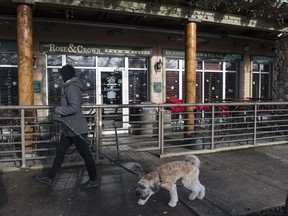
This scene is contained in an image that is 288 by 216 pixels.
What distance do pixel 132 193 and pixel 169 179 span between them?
88cm

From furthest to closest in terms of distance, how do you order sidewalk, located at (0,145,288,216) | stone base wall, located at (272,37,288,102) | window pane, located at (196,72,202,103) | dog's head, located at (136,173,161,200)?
1. window pane, located at (196,72,202,103)
2. stone base wall, located at (272,37,288,102)
3. sidewalk, located at (0,145,288,216)
4. dog's head, located at (136,173,161,200)

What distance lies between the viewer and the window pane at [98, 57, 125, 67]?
973 centimetres

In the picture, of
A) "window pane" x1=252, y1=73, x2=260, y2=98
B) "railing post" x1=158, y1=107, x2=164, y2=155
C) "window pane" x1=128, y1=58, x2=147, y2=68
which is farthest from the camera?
"window pane" x1=252, y1=73, x2=260, y2=98

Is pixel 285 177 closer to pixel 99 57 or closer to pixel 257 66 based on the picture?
pixel 99 57

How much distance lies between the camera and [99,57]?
968cm

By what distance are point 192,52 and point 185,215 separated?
4.61 meters

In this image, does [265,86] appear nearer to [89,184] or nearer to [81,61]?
[81,61]

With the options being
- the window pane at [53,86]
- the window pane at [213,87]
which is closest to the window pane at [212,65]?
the window pane at [213,87]

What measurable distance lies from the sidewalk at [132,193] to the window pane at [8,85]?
4.54m

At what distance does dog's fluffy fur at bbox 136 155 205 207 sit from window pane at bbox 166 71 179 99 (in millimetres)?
7086

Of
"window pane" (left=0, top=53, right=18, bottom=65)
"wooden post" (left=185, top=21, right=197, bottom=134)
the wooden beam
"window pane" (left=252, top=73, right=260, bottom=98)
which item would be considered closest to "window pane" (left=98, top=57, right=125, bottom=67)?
"window pane" (left=0, top=53, right=18, bottom=65)

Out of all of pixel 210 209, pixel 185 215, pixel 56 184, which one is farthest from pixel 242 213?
pixel 56 184

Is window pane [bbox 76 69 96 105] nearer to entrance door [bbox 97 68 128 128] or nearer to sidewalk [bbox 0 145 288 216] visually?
entrance door [bbox 97 68 128 128]

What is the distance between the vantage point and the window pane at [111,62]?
973 centimetres
